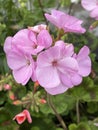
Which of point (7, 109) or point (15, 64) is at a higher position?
point (15, 64)

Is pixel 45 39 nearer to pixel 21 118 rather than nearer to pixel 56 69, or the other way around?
pixel 56 69

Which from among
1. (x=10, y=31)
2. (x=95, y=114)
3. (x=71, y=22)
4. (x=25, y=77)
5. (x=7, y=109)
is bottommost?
(x=95, y=114)

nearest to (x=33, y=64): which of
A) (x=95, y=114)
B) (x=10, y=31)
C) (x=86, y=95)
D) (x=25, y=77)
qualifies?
(x=25, y=77)

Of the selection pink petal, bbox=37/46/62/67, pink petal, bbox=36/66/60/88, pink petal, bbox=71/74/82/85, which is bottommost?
pink petal, bbox=71/74/82/85

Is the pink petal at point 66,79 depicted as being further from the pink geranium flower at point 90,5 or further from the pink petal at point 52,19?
the pink geranium flower at point 90,5

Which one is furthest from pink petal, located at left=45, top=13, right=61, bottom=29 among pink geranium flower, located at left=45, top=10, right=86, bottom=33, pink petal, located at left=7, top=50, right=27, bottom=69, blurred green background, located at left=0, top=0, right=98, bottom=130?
blurred green background, located at left=0, top=0, right=98, bottom=130

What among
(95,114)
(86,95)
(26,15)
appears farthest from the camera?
(26,15)

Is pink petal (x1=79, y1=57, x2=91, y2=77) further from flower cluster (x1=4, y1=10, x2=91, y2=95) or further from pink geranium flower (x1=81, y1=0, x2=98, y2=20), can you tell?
pink geranium flower (x1=81, y1=0, x2=98, y2=20)

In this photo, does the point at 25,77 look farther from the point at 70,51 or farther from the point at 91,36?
the point at 91,36
